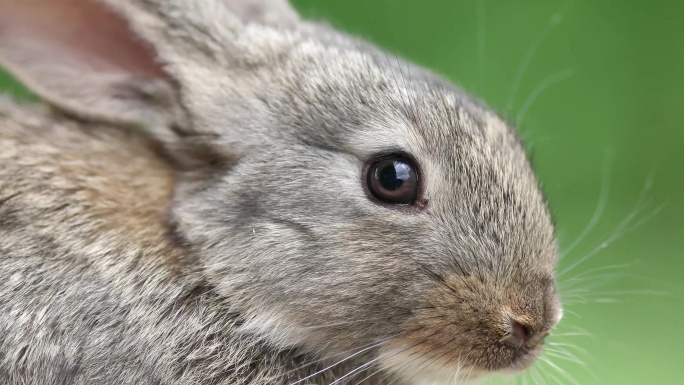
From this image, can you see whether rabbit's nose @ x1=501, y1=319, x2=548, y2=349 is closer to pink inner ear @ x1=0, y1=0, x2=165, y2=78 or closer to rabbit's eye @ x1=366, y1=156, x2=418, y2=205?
rabbit's eye @ x1=366, y1=156, x2=418, y2=205

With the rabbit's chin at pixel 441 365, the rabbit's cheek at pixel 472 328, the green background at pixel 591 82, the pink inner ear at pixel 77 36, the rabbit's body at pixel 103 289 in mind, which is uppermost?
the green background at pixel 591 82

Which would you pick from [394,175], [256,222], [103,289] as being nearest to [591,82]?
[394,175]

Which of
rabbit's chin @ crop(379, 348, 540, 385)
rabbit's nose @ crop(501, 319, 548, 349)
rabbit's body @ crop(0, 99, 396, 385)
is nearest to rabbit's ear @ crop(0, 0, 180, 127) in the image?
rabbit's body @ crop(0, 99, 396, 385)

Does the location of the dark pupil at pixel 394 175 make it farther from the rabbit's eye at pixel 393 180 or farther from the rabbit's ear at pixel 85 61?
the rabbit's ear at pixel 85 61

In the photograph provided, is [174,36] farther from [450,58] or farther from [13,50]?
[450,58]

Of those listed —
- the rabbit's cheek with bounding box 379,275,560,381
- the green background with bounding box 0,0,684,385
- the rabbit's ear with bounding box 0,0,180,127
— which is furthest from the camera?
the green background with bounding box 0,0,684,385

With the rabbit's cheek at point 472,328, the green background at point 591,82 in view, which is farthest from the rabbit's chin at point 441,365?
the green background at point 591,82

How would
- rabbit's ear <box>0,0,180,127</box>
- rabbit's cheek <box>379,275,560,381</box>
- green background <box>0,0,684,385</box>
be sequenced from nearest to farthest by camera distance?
rabbit's cheek <box>379,275,560,381</box>
rabbit's ear <box>0,0,180,127</box>
green background <box>0,0,684,385</box>
